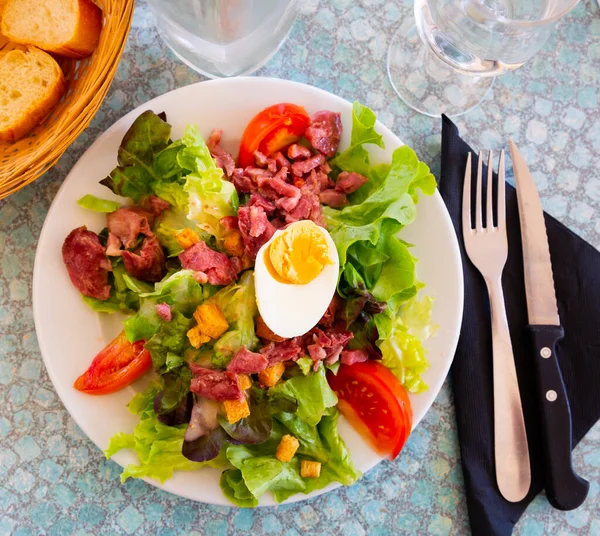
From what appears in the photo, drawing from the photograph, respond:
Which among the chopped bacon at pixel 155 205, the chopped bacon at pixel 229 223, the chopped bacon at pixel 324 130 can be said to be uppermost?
the chopped bacon at pixel 324 130

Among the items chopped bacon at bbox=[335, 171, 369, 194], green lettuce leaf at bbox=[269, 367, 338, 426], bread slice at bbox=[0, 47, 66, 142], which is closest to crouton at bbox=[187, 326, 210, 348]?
green lettuce leaf at bbox=[269, 367, 338, 426]

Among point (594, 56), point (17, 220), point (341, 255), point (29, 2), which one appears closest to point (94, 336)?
point (17, 220)

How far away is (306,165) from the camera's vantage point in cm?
159

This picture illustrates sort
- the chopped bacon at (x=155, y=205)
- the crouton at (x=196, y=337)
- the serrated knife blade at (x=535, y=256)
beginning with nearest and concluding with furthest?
the crouton at (x=196, y=337), the chopped bacon at (x=155, y=205), the serrated knife blade at (x=535, y=256)

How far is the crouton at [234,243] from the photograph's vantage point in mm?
1531

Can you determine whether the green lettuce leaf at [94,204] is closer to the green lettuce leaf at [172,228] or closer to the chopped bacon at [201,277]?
the green lettuce leaf at [172,228]

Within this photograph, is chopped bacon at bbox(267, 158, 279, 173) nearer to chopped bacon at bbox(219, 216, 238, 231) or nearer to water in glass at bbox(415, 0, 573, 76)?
chopped bacon at bbox(219, 216, 238, 231)

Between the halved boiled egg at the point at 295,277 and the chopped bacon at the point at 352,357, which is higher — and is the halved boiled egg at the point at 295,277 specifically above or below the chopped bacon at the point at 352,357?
above

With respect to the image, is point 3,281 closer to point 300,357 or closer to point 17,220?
point 17,220

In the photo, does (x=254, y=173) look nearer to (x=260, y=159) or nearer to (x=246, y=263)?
(x=260, y=159)

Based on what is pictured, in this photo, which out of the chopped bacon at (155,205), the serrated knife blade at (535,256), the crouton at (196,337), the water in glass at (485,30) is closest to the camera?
the water in glass at (485,30)

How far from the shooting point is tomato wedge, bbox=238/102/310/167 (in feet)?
5.12

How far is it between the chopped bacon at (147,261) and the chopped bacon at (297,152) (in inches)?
17.0

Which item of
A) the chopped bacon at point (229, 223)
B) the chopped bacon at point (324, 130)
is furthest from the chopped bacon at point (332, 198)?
the chopped bacon at point (229, 223)
